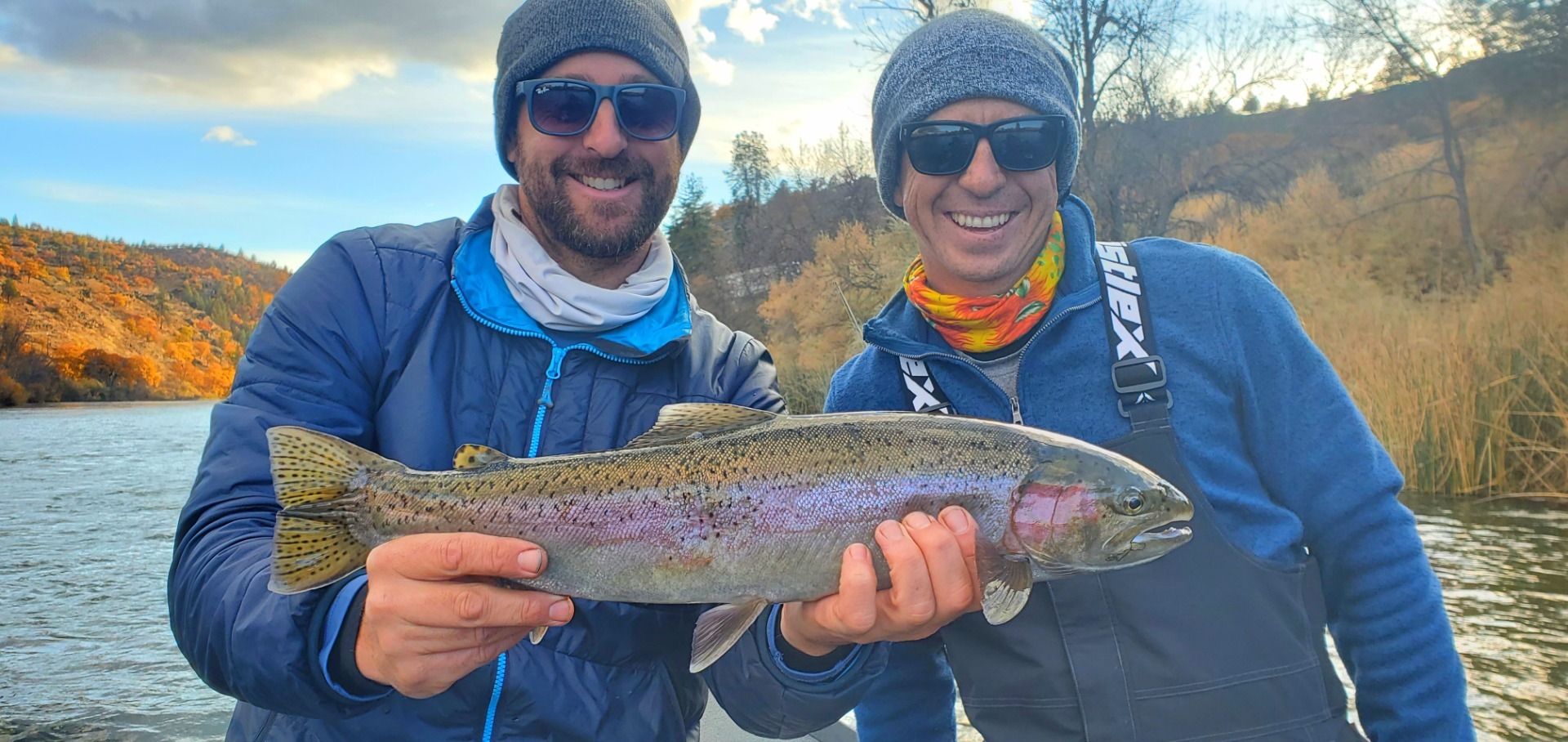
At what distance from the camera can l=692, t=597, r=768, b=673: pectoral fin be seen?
2271 mm

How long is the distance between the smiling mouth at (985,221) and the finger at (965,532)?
1042 mm

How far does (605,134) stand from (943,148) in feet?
3.76

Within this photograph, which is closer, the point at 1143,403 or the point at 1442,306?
the point at 1143,403

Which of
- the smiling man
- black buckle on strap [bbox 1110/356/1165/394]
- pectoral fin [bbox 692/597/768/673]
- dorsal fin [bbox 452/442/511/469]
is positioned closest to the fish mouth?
the smiling man

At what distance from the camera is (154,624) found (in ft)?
28.2

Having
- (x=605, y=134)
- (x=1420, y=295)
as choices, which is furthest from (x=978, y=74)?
(x=1420, y=295)

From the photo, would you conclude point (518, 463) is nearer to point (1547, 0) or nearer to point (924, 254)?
point (924, 254)

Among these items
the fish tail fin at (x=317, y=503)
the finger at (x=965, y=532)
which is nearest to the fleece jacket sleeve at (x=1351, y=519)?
the finger at (x=965, y=532)

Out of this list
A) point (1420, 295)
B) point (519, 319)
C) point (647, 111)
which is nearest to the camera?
point (519, 319)

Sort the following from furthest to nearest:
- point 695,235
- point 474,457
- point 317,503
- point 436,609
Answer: point 695,235 < point 474,457 < point 317,503 < point 436,609

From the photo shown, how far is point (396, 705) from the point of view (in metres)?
2.29

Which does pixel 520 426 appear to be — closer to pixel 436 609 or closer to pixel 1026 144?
pixel 436 609

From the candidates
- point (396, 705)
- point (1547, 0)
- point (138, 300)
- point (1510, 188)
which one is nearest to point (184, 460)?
point (396, 705)

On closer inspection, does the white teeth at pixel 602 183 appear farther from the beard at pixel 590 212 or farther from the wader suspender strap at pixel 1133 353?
the wader suspender strap at pixel 1133 353
